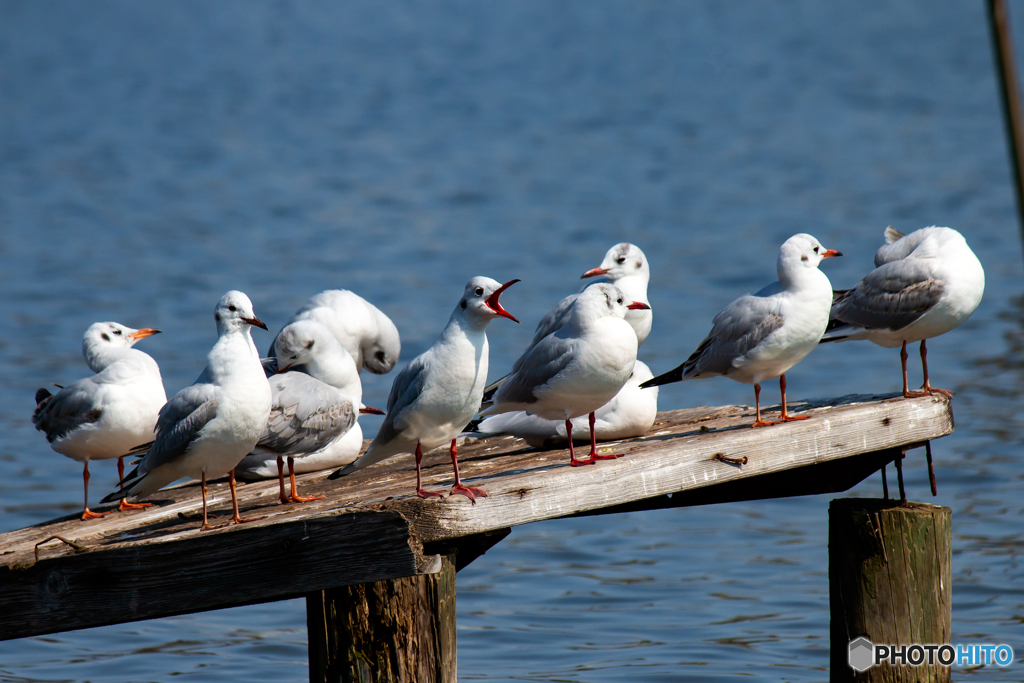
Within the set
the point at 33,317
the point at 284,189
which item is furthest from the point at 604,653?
the point at 284,189

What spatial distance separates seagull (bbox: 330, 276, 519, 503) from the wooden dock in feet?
0.67

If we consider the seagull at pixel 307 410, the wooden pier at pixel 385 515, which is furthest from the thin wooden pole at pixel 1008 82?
the seagull at pixel 307 410

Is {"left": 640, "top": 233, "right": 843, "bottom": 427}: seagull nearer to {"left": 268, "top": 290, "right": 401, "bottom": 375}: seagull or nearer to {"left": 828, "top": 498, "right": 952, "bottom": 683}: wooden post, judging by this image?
{"left": 828, "top": 498, "right": 952, "bottom": 683}: wooden post

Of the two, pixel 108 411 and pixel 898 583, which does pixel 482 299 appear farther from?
pixel 898 583

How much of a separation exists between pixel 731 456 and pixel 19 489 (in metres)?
6.73

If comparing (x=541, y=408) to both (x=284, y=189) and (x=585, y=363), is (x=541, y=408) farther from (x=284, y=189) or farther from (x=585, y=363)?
(x=284, y=189)

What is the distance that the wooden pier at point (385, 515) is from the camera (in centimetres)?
377

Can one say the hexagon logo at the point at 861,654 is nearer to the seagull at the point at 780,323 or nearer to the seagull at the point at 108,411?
the seagull at the point at 780,323

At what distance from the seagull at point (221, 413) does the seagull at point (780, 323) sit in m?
1.93

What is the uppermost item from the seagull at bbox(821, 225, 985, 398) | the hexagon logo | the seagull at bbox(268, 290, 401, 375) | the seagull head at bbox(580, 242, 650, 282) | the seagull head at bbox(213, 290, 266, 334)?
the seagull at bbox(268, 290, 401, 375)

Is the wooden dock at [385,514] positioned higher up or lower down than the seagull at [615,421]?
lower down

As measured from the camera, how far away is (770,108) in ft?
101

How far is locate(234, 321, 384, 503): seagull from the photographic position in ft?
15.8

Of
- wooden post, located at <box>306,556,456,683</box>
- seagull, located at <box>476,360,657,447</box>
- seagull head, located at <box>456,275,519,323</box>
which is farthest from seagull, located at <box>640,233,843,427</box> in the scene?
wooden post, located at <box>306,556,456,683</box>
